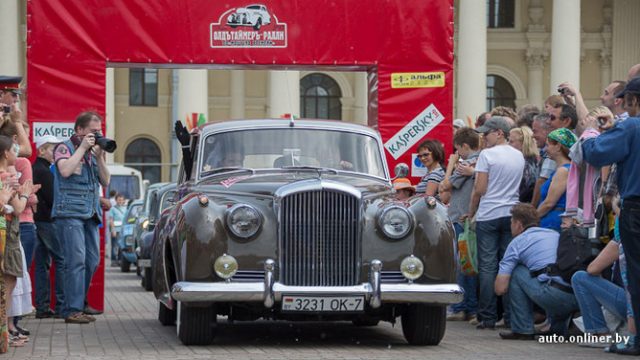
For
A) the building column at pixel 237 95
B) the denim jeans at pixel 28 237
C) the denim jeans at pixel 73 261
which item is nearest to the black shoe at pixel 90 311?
the denim jeans at pixel 73 261

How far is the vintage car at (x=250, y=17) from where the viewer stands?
1667 centimetres

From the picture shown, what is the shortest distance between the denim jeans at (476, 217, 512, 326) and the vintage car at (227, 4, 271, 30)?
3.54 meters

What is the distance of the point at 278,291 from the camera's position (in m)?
11.4

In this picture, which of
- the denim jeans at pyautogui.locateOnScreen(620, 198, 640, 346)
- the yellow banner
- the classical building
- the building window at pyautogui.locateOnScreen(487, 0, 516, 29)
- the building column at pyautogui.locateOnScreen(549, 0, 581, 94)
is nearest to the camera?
the denim jeans at pyautogui.locateOnScreen(620, 198, 640, 346)

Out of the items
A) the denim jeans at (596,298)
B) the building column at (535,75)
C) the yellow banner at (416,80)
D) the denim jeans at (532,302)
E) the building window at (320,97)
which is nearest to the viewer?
the denim jeans at (596,298)

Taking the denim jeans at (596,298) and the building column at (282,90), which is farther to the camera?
the building column at (282,90)

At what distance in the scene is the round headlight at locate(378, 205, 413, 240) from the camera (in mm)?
11641

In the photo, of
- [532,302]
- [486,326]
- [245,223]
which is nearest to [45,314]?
[486,326]

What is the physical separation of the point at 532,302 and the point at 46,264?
5.65m

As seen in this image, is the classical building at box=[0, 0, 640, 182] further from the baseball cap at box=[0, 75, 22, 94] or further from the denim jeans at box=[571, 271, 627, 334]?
the denim jeans at box=[571, 271, 627, 334]

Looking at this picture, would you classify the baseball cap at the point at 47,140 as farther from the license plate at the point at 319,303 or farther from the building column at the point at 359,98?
the building column at the point at 359,98

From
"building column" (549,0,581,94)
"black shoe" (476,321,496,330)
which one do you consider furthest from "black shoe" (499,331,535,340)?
"building column" (549,0,581,94)

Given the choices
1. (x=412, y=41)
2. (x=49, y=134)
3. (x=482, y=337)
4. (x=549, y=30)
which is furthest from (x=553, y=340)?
(x=549, y=30)

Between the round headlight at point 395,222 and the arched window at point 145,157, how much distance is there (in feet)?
178
